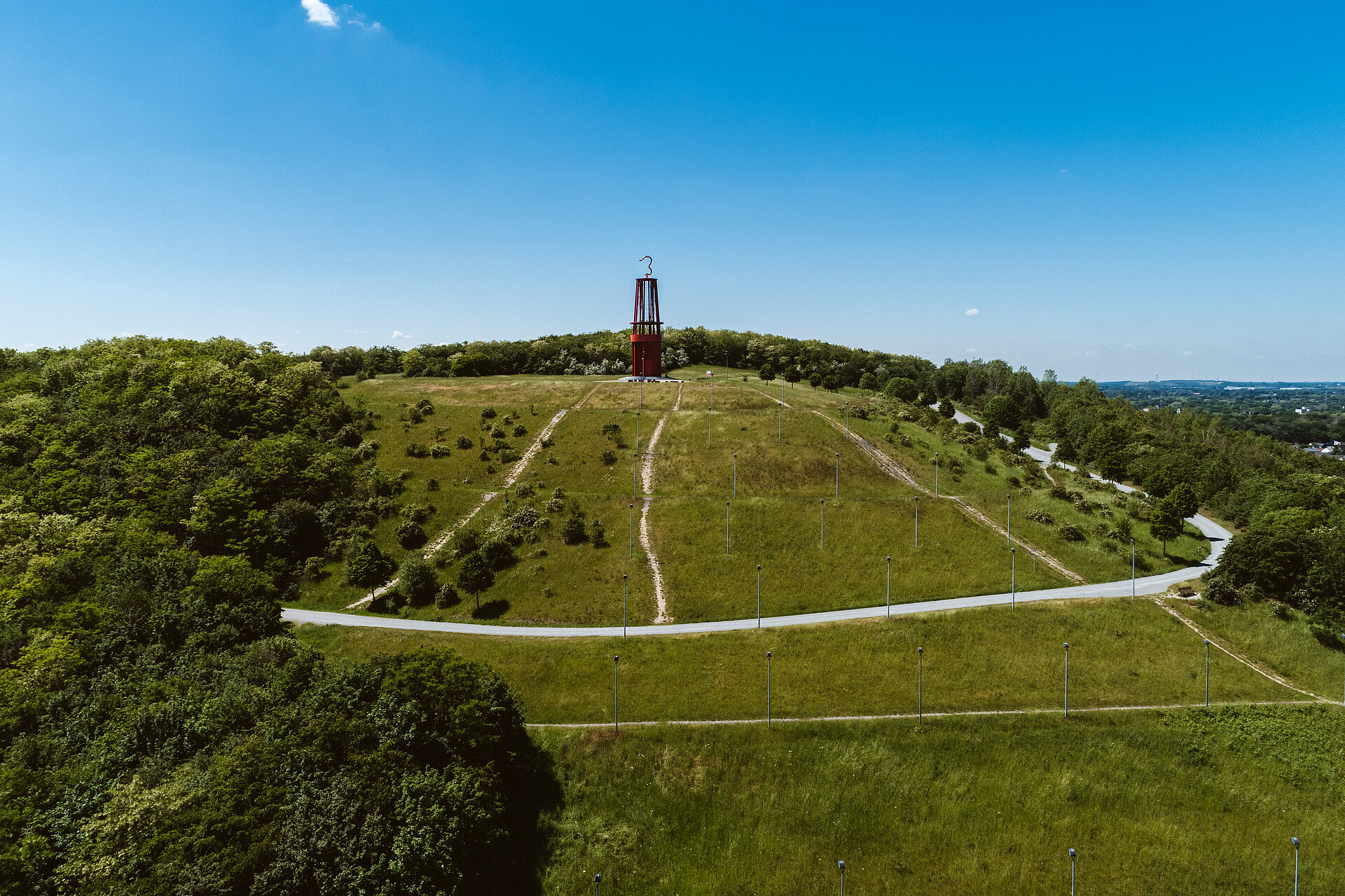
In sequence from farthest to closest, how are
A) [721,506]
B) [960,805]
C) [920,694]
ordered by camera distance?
[721,506] → [920,694] → [960,805]

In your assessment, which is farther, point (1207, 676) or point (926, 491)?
point (926, 491)

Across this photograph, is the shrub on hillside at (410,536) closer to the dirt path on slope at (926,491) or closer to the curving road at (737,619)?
the curving road at (737,619)

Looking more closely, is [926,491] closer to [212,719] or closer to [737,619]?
[737,619]

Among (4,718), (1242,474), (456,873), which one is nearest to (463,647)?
(456,873)

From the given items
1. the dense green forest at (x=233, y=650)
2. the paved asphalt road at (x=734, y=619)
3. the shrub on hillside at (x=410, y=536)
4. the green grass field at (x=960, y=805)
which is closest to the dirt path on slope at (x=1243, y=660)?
the green grass field at (x=960, y=805)

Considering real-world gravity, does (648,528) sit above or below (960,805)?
above

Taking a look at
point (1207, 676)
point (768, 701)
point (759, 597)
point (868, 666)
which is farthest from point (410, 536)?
point (1207, 676)

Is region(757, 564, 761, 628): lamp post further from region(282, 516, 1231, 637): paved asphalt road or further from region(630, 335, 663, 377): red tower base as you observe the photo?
region(630, 335, 663, 377): red tower base
